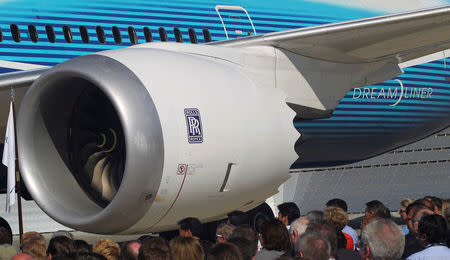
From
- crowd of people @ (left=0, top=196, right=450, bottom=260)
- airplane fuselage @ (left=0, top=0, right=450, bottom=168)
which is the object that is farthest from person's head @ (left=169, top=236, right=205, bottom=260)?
airplane fuselage @ (left=0, top=0, right=450, bottom=168)

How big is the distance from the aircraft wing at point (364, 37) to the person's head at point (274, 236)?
2408 millimetres

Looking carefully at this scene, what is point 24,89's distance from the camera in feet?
18.8

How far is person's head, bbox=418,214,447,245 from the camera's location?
3781 mm

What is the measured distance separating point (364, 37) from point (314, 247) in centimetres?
331

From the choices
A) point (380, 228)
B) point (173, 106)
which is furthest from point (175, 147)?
point (380, 228)

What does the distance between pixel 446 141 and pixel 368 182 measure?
1299 mm

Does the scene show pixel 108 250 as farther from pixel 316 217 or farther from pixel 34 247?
pixel 316 217

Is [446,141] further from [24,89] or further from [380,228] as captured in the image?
[380,228]

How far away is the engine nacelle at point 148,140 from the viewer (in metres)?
4.77

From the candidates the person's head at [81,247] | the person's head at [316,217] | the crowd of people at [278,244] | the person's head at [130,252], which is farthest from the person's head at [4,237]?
the person's head at [316,217]

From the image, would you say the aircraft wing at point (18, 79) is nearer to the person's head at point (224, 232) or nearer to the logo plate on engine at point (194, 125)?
the logo plate on engine at point (194, 125)

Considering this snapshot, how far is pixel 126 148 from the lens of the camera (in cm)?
473

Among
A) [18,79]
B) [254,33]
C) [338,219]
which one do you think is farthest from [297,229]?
[254,33]

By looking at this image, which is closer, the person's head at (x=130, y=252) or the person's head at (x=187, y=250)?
the person's head at (x=187, y=250)
